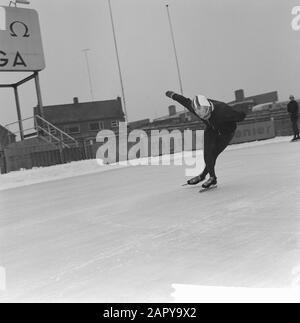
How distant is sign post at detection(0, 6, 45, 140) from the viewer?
15.3 metres

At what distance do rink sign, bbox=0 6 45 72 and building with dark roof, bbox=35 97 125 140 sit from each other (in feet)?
92.6

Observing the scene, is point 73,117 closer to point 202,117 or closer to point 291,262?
point 202,117

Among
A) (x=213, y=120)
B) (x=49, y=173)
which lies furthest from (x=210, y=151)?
(x=49, y=173)

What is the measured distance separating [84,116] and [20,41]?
97.0 ft

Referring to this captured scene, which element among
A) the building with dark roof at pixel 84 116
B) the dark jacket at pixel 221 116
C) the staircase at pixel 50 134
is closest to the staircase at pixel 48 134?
the staircase at pixel 50 134

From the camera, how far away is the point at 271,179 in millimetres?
5324

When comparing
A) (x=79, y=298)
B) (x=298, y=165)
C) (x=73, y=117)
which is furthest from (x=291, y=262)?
(x=73, y=117)

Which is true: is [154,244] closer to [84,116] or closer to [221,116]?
[221,116]

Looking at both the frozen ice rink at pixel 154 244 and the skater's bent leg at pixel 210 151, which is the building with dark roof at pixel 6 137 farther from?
the skater's bent leg at pixel 210 151

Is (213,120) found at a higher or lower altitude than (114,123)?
lower

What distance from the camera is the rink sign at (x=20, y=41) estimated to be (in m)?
15.3

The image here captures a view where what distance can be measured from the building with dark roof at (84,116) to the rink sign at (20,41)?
2823 centimetres

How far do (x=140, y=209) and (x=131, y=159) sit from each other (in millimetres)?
10533

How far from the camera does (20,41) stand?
619 inches
